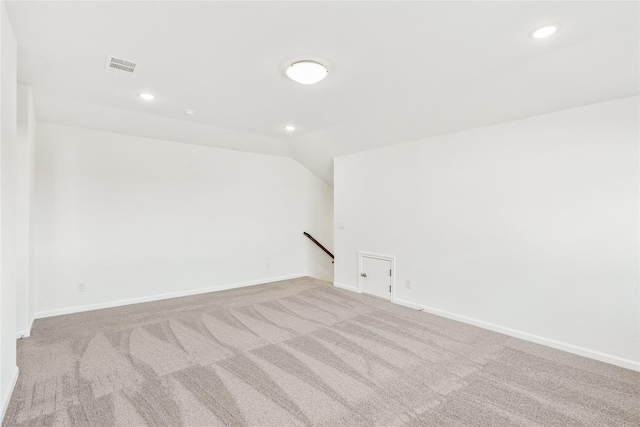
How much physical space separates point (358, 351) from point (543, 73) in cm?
289

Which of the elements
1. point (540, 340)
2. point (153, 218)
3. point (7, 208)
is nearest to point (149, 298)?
point (153, 218)

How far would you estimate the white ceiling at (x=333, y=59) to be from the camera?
1.81 m

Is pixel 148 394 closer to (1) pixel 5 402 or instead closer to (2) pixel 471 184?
(1) pixel 5 402

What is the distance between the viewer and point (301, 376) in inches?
91.0

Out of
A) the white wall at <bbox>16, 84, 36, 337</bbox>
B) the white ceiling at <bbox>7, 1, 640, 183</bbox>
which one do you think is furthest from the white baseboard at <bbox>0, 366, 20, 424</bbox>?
the white ceiling at <bbox>7, 1, 640, 183</bbox>

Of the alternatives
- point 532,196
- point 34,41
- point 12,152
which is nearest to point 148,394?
point 12,152

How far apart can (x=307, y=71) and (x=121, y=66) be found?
62.0 inches

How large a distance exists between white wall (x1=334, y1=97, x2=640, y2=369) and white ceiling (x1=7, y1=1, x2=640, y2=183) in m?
0.31

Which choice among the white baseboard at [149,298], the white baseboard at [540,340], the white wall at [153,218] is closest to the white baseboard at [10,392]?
the white baseboard at [149,298]

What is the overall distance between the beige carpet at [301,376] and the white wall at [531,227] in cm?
30

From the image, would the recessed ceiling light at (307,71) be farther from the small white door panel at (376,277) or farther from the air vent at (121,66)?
the small white door panel at (376,277)

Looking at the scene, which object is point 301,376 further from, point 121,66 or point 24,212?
point 24,212

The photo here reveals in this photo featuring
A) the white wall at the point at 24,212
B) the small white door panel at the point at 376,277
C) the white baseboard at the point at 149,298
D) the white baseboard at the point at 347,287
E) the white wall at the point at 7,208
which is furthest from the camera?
the white baseboard at the point at 347,287

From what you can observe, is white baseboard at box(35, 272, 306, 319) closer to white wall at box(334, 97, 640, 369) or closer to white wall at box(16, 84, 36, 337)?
white wall at box(16, 84, 36, 337)
